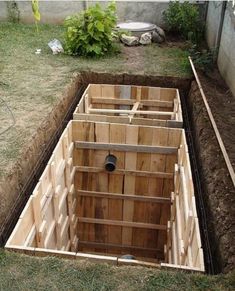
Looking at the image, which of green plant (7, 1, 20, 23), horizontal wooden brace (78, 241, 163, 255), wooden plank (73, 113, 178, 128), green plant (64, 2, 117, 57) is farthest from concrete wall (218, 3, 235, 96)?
green plant (7, 1, 20, 23)

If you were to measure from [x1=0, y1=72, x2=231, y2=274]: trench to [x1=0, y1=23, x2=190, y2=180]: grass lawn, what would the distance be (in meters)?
0.20

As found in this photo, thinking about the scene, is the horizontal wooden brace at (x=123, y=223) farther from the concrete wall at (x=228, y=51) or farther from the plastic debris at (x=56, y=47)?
the plastic debris at (x=56, y=47)

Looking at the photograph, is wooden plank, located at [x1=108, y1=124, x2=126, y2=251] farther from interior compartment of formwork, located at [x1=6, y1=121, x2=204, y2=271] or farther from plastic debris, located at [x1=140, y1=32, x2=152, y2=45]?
plastic debris, located at [x1=140, y1=32, x2=152, y2=45]

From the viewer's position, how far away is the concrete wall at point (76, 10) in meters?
9.52

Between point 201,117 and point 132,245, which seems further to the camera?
point 132,245

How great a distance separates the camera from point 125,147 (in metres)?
5.32

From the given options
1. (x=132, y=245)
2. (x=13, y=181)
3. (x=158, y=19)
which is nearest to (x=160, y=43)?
(x=158, y=19)

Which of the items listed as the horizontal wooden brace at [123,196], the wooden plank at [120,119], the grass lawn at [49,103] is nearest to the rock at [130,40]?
the grass lawn at [49,103]

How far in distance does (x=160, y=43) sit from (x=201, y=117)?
4206 mm

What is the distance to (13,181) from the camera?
4109mm

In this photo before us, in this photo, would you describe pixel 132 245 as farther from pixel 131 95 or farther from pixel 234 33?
pixel 234 33

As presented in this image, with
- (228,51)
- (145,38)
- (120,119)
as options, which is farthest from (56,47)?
(228,51)

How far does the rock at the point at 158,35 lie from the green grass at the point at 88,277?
709 centimetres

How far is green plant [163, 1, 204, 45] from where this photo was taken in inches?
346
